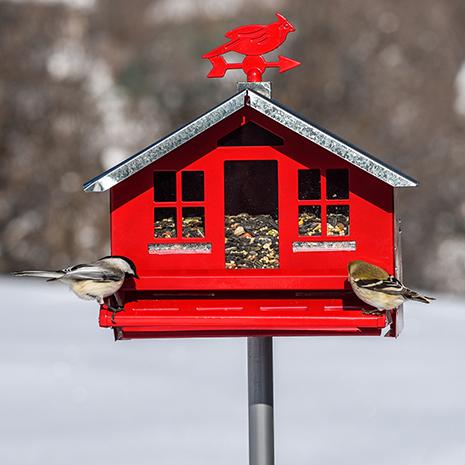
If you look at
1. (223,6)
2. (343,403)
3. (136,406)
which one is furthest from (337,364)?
(223,6)

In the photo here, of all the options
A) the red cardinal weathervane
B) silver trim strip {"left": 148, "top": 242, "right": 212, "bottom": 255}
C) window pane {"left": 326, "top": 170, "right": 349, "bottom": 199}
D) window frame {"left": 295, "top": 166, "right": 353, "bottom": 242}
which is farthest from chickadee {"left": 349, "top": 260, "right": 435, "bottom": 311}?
the red cardinal weathervane

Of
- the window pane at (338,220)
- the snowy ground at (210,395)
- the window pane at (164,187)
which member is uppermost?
the window pane at (164,187)

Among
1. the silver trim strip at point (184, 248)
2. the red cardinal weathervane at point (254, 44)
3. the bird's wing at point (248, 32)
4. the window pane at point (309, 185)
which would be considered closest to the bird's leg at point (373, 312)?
the window pane at point (309, 185)

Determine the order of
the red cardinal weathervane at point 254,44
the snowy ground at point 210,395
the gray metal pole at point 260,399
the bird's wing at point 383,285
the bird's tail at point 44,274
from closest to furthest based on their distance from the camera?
the bird's wing at point 383,285, the bird's tail at point 44,274, the red cardinal weathervane at point 254,44, the gray metal pole at point 260,399, the snowy ground at point 210,395

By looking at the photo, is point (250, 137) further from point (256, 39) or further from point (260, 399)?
point (260, 399)

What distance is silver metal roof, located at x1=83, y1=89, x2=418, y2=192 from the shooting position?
428cm

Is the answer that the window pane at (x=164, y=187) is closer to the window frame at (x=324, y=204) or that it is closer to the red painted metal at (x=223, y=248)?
the red painted metal at (x=223, y=248)

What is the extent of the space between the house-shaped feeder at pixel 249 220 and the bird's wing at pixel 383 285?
176 mm

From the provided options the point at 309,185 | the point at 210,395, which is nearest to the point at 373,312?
the point at 309,185

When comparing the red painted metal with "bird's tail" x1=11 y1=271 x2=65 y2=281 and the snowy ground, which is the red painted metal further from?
the snowy ground

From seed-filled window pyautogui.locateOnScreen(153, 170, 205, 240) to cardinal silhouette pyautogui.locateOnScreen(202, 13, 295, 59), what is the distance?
0.49 m

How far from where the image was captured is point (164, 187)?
4555mm

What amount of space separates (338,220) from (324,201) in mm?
99

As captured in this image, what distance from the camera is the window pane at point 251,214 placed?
452 centimetres
